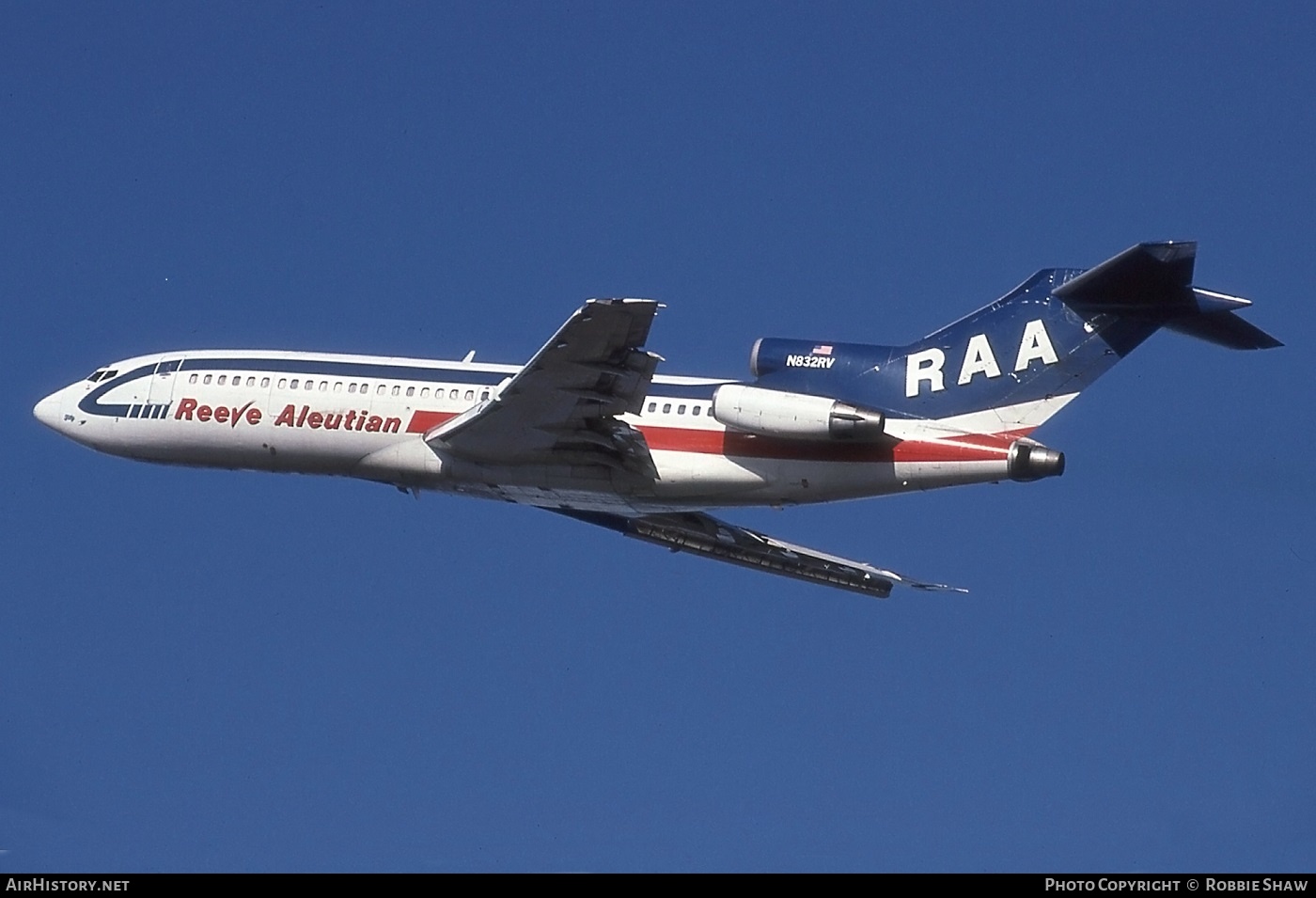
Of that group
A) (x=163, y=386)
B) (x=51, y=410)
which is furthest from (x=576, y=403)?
(x=51, y=410)

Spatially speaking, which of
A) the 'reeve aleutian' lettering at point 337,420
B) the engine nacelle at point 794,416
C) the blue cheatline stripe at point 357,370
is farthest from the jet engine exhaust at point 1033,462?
the 'reeve aleutian' lettering at point 337,420

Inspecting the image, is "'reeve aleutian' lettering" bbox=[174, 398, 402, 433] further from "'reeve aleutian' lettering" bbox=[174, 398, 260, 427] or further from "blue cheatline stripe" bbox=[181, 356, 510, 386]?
"blue cheatline stripe" bbox=[181, 356, 510, 386]

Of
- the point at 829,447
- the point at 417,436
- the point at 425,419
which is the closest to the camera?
the point at 829,447

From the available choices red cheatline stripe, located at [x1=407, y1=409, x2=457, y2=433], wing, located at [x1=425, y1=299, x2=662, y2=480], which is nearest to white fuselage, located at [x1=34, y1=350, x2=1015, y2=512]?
red cheatline stripe, located at [x1=407, y1=409, x2=457, y2=433]

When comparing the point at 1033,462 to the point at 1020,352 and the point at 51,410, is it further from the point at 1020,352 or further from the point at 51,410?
Answer: the point at 51,410

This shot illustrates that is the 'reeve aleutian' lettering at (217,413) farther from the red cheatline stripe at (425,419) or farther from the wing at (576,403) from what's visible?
the wing at (576,403)

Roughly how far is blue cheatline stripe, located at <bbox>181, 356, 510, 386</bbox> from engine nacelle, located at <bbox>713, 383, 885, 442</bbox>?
251 inches

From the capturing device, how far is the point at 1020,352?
34625 mm

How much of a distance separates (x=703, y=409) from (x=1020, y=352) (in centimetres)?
642

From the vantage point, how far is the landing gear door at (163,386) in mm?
40375
